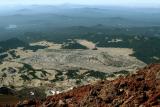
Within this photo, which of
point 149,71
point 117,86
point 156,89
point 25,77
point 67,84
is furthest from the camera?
point 25,77

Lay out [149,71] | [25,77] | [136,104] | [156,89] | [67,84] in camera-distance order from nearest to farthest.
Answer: [136,104], [156,89], [149,71], [67,84], [25,77]

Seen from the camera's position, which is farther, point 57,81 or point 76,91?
point 57,81

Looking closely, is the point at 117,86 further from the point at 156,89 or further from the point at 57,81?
the point at 57,81

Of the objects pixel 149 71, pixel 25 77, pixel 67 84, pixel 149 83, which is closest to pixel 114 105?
pixel 149 83

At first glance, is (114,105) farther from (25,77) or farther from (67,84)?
(25,77)

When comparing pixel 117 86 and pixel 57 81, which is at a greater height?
pixel 117 86

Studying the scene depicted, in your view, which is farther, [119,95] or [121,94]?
[121,94]

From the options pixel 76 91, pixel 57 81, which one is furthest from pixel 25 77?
pixel 76 91

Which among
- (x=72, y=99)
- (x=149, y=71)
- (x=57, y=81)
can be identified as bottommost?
(x=57, y=81)
